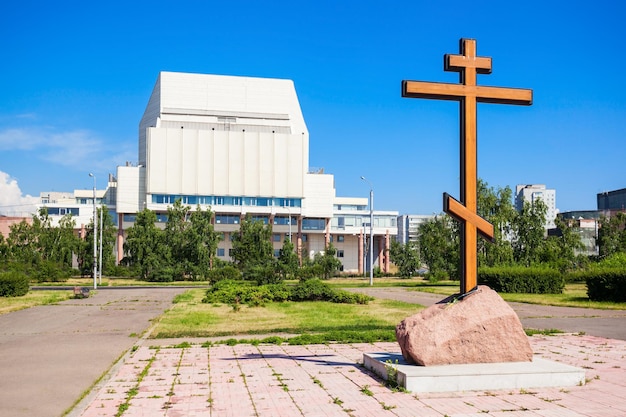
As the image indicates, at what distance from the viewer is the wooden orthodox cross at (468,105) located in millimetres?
10266

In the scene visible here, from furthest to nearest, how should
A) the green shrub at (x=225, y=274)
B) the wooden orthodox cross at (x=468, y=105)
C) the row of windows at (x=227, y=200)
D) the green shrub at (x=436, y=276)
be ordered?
the row of windows at (x=227, y=200)
the green shrub at (x=436, y=276)
the green shrub at (x=225, y=274)
the wooden orthodox cross at (x=468, y=105)

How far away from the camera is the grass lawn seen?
17.0 m

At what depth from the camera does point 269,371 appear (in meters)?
10.6

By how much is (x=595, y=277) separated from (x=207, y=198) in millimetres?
55169

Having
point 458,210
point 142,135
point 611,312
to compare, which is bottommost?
point 611,312

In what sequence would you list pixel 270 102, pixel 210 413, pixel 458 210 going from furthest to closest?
1. pixel 270 102
2. pixel 458 210
3. pixel 210 413

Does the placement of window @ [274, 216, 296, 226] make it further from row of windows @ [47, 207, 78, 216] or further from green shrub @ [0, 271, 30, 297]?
green shrub @ [0, 271, 30, 297]

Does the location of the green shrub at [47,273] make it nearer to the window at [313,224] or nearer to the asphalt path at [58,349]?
the asphalt path at [58,349]

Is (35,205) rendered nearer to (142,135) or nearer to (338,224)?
(142,135)

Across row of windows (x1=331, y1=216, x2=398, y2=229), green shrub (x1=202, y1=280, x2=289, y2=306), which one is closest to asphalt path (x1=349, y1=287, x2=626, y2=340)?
green shrub (x1=202, y1=280, x2=289, y2=306)

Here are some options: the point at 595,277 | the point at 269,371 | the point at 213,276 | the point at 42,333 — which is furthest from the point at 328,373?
the point at 213,276

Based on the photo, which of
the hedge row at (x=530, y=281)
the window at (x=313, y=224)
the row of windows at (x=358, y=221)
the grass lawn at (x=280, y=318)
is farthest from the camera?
the row of windows at (x=358, y=221)

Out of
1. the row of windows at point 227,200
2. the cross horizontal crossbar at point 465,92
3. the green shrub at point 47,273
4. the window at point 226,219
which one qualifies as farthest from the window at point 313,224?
the cross horizontal crossbar at point 465,92

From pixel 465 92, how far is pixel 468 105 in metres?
0.23
